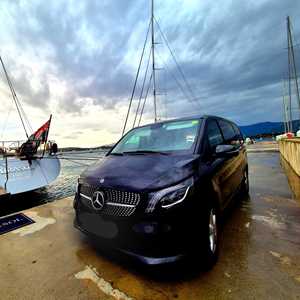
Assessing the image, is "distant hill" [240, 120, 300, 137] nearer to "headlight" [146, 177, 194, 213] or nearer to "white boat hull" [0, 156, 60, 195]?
"white boat hull" [0, 156, 60, 195]

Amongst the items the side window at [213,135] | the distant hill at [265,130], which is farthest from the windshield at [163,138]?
the distant hill at [265,130]

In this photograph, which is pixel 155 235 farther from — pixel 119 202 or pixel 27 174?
pixel 27 174

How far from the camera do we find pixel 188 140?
236 centimetres

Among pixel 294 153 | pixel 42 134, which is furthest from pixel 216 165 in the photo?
pixel 42 134

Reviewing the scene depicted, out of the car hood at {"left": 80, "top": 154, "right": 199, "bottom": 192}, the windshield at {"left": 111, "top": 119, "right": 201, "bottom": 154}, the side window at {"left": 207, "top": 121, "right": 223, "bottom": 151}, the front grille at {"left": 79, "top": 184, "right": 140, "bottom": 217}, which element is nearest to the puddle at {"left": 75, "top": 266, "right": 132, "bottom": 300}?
the front grille at {"left": 79, "top": 184, "right": 140, "bottom": 217}

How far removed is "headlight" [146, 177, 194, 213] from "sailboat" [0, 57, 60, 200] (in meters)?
7.09

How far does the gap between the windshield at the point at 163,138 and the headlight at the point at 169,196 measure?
623mm

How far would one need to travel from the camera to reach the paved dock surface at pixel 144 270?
159 cm

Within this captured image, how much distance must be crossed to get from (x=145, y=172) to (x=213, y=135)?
4.41 ft

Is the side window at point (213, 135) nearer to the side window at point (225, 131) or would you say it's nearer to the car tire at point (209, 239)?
the side window at point (225, 131)

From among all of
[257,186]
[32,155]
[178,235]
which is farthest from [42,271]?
[32,155]

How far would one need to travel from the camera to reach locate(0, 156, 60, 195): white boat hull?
7.43m

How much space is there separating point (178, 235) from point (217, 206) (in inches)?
30.5

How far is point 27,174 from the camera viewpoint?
816 cm
